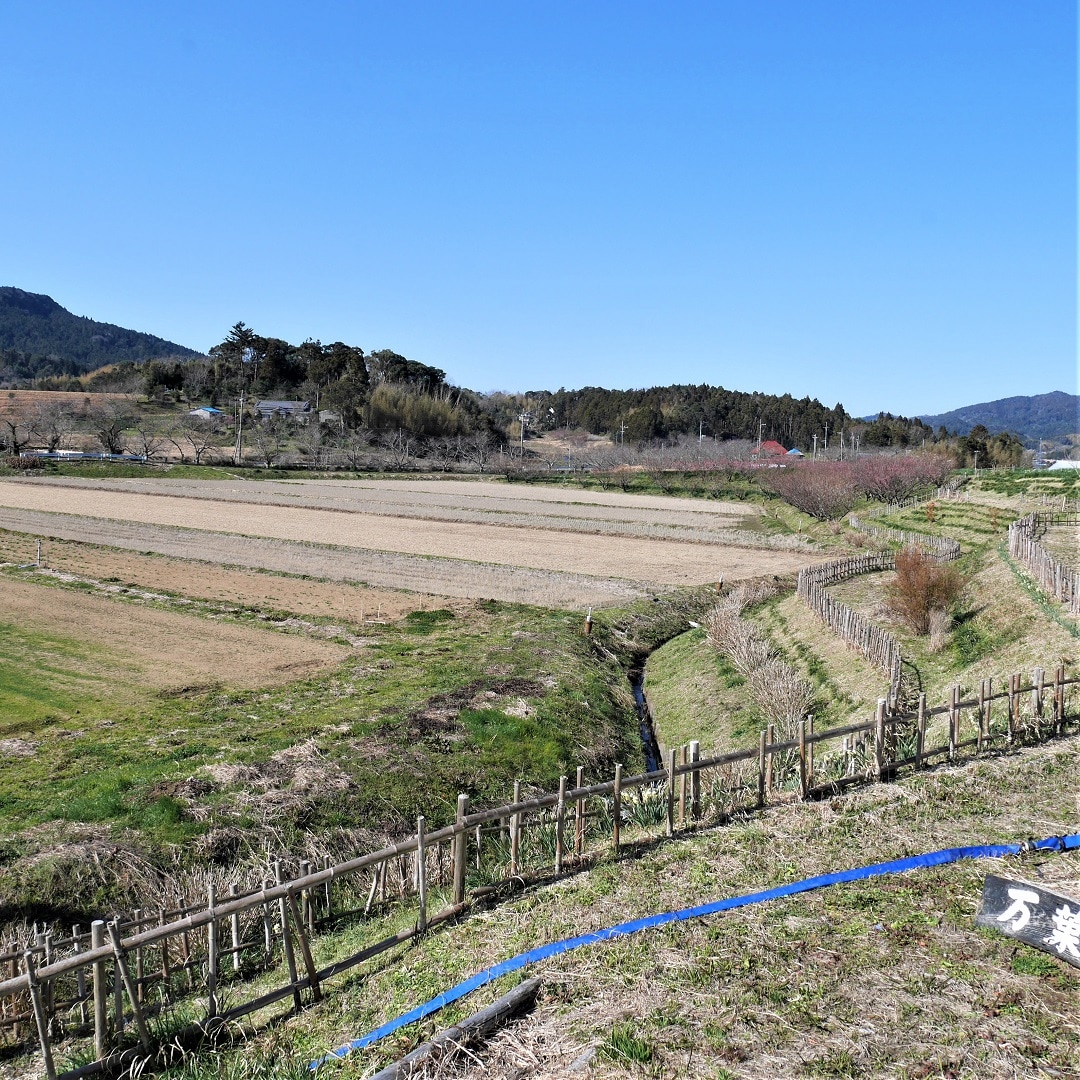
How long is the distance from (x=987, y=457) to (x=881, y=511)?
182ft

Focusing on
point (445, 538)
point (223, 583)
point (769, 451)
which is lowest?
point (223, 583)

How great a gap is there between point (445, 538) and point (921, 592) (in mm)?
28955

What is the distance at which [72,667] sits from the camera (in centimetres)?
1897

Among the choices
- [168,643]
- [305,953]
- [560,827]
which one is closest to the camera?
[305,953]

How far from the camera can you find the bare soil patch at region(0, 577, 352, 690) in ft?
62.2

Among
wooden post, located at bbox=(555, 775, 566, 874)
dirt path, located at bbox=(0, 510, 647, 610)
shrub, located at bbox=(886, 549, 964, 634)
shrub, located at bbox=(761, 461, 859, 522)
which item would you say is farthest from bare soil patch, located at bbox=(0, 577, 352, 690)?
shrub, located at bbox=(761, 461, 859, 522)

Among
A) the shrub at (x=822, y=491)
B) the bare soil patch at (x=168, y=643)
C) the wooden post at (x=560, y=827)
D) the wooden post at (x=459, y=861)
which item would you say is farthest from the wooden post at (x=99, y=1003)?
the shrub at (x=822, y=491)

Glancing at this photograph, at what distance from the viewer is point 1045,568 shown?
18812 mm

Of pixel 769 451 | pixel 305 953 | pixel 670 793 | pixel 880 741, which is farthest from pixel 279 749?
pixel 769 451

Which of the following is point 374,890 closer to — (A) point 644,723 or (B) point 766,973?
(B) point 766,973

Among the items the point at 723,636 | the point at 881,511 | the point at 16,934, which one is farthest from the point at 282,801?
the point at 881,511

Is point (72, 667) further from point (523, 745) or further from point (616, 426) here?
point (616, 426)

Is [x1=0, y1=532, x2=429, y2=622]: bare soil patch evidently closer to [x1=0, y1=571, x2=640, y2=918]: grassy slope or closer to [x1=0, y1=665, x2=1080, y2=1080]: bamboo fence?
[x1=0, y1=571, x2=640, y2=918]: grassy slope

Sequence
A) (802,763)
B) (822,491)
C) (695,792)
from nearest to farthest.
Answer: (695,792) → (802,763) → (822,491)
